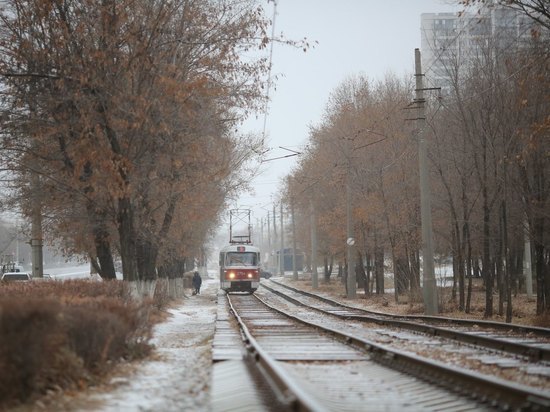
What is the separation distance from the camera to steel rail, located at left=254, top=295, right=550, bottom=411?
7742 millimetres

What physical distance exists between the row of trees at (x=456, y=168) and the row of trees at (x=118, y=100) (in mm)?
6618

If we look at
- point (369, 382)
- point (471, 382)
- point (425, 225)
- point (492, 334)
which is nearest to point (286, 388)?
point (369, 382)

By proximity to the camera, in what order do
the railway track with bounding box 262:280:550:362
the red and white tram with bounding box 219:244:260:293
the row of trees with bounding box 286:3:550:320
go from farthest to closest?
1. the red and white tram with bounding box 219:244:260:293
2. the row of trees with bounding box 286:3:550:320
3. the railway track with bounding box 262:280:550:362

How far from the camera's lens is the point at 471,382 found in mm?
9125

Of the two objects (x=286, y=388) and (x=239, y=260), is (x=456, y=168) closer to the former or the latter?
(x=239, y=260)

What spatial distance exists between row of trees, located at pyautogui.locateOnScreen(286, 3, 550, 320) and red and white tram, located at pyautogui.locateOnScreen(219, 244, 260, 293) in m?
5.61

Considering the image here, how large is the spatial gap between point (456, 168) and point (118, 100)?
15.7 metres

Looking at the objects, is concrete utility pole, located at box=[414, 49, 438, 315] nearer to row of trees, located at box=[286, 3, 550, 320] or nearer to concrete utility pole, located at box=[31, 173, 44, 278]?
row of trees, located at box=[286, 3, 550, 320]

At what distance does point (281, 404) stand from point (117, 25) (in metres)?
14.6

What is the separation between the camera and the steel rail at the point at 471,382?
774 cm

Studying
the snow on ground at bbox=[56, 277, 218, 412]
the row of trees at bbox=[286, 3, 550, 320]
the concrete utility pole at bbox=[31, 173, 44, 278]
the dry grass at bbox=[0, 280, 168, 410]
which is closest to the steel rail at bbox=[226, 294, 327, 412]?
the snow on ground at bbox=[56, 277, 218, 412]

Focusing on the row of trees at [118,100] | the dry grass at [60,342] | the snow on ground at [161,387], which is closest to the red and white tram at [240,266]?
the row of trees at [118,100]

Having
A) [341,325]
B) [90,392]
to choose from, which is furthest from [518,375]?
[341,325]

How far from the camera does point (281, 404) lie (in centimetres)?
838
